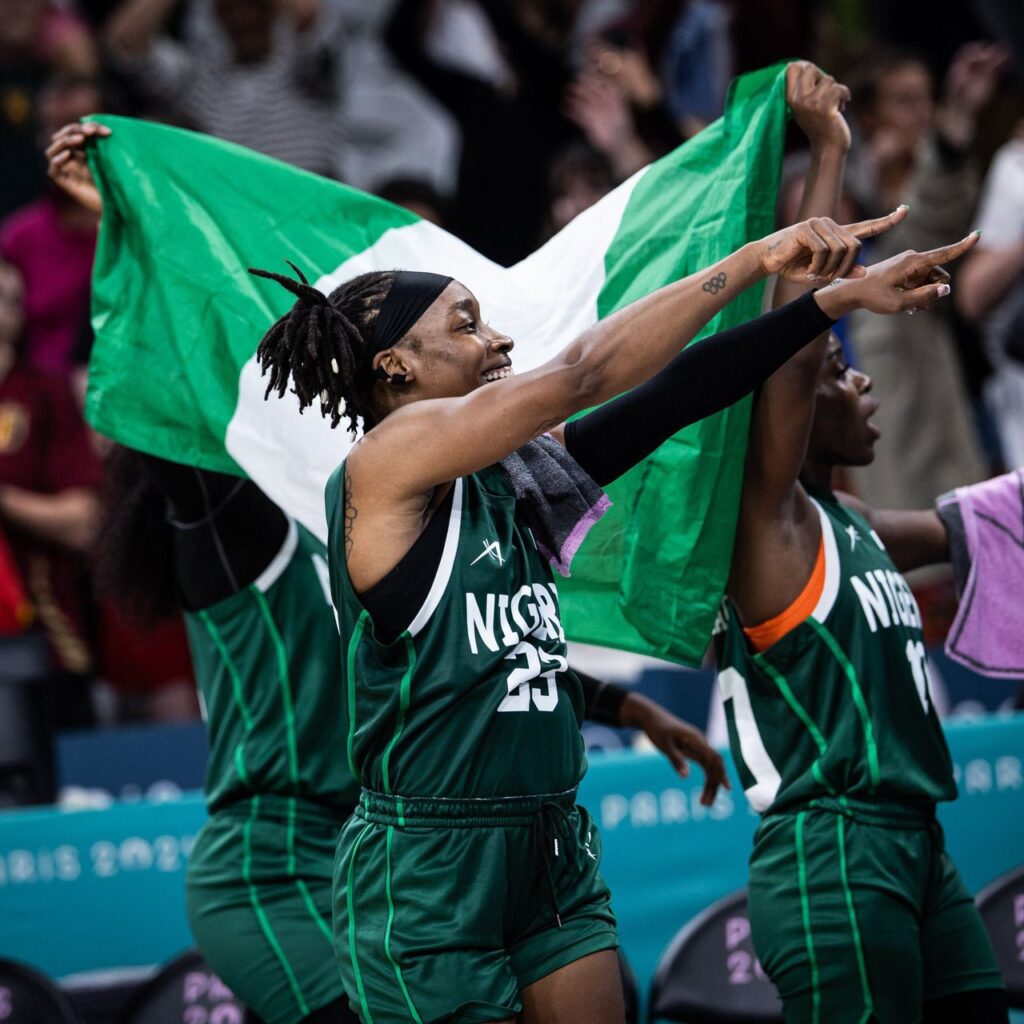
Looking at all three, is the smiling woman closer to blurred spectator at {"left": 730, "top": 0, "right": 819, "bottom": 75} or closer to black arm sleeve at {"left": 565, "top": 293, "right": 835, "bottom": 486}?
black arm sleeve at {"left": 565, "top": 293, "right": 835, "bottom": 486}

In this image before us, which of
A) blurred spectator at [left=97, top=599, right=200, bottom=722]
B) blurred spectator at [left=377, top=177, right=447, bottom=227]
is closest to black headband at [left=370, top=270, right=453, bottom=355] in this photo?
blurred spectator at [left=377, top=177, right=447, bottom=227]

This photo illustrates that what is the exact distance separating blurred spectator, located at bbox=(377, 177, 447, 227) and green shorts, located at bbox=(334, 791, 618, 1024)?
9.38ft

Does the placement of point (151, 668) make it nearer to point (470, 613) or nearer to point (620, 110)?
point (620, 110)

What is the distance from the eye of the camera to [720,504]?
340 centimetres

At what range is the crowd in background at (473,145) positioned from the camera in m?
6.15

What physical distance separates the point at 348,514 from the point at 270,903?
3.52ft

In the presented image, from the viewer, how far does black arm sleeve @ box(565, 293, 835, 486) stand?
9.29ft

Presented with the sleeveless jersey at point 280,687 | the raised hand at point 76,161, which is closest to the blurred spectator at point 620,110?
A: the raised hand at point 76,161

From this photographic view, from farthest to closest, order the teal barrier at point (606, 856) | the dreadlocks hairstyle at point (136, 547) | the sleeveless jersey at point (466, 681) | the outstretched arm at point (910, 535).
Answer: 1. the teal barrier at point (606, 856)
2. the dreadlocks hairstyle at point (136, 547)
3. the outstretched arm at point (910, 535)
4. the sleeveless jersey at point (466, 681)

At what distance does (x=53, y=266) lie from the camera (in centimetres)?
685

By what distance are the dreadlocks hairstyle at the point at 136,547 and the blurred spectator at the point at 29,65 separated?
152 inches

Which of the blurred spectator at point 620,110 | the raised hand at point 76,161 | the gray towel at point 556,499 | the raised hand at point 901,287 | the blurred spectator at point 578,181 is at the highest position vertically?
the blurred spectator at point 620,110

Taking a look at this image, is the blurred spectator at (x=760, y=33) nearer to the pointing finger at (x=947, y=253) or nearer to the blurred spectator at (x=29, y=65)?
the blurred spectator at (x=29, y=65)

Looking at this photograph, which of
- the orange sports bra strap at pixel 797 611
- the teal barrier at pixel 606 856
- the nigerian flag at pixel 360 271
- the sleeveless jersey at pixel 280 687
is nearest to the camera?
the orange sports bra strap at pixel 797 611
